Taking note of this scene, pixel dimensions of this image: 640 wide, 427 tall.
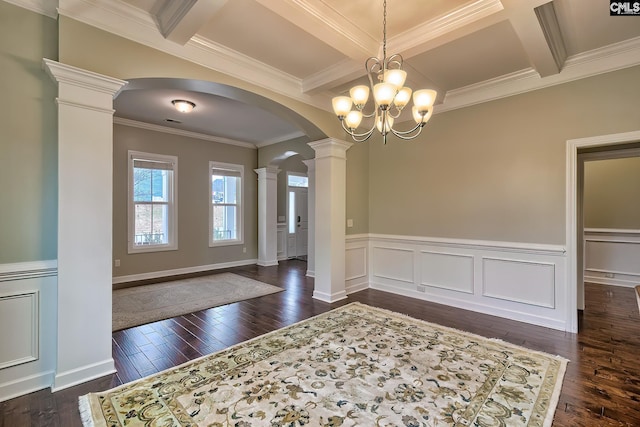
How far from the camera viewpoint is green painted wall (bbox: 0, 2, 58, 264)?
6.78 feet

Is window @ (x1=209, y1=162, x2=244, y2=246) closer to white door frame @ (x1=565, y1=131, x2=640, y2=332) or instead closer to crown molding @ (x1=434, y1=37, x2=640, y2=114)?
crown molding @ (x1=434, y1=37, x2=640, y2=114)

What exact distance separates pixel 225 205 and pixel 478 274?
209 inches

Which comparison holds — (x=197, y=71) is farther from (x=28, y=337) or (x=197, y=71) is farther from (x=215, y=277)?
(x=215, y=277)

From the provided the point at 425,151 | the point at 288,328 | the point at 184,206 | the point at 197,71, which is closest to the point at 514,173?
the point at 425,151

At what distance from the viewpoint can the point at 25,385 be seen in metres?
2.13

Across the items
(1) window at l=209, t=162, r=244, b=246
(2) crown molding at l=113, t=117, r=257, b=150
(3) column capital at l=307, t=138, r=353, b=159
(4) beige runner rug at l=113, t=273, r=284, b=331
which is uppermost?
(2) crown molding at l=113, t=117, r=257, b=150

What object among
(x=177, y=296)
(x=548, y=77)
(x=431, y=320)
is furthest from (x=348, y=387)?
(x=548, y=77)

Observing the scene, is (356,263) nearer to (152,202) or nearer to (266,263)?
Answer: (266,263)

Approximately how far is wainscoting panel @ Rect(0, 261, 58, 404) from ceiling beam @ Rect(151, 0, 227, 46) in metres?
2.07

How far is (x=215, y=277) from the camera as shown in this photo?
581 centimetres

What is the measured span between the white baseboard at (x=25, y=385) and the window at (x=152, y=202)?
365cm

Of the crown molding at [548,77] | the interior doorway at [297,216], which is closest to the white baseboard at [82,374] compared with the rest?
the crown molding at [548,77]

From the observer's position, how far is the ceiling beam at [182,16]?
219 centimetres

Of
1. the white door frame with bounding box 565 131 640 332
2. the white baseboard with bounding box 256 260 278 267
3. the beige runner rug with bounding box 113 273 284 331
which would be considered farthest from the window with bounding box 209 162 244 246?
the white door frame with bounding box 565 131 640 332
